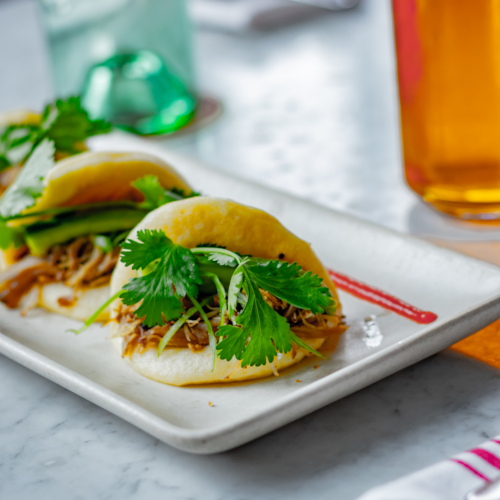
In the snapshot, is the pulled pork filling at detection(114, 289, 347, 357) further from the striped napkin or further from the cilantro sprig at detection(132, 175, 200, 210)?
the striped napkin

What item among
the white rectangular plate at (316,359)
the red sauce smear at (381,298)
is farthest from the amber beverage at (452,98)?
the red sauce smear at (381,298)

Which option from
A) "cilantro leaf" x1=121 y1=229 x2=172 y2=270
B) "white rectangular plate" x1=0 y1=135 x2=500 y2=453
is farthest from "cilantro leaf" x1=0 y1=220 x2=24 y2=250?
"cilantro leaf" x1=121 y1=229 x2=172 y2=270

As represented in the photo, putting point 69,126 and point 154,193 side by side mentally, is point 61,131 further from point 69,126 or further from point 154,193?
point 154,193

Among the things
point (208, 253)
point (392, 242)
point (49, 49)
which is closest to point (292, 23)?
point (49, 49)

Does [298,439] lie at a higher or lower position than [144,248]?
lower

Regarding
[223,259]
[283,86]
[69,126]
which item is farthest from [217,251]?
[283,86]

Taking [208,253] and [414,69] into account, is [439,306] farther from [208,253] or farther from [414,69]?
[414,69]
